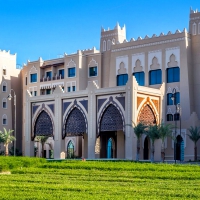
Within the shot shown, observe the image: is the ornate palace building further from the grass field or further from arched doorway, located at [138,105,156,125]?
the grass field

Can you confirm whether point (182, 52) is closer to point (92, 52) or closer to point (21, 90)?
point (92, 52)

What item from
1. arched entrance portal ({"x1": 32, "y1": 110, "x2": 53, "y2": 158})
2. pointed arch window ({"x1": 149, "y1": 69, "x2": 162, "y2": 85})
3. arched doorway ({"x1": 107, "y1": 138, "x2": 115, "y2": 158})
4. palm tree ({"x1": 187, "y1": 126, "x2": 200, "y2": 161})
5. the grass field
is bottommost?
the grass field

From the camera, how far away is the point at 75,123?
46969 mm

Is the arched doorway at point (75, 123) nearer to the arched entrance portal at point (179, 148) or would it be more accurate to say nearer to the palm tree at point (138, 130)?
the palm tree at point (138, 130)

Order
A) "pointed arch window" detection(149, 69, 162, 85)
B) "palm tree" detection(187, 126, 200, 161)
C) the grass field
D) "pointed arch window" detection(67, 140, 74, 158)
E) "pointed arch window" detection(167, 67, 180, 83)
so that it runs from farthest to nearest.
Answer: "pointed arch window" detection(67, 140, 74, 158)
"pointed arch window" detection(149, 69, 162, 85)
"pointed arch window" detection(167, 67, 180, 83)
"palm tree" detection(187, 126, 200, 161)
the grass field

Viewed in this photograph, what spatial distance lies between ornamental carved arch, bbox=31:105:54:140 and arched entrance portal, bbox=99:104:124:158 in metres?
5.57

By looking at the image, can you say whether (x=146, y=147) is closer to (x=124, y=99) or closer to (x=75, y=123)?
(x=124, y=99)

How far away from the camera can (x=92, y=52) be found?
184 ft

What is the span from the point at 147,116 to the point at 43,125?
1217cm

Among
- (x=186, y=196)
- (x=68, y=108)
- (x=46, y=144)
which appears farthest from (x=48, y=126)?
(x=186, y=196)

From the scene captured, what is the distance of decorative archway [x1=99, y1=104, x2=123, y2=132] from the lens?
43.5 meters

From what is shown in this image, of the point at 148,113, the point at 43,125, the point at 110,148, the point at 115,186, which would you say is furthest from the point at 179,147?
the point at 115,186

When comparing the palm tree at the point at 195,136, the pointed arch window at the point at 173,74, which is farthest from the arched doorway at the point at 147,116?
the pointed arch window at the point at 173,74

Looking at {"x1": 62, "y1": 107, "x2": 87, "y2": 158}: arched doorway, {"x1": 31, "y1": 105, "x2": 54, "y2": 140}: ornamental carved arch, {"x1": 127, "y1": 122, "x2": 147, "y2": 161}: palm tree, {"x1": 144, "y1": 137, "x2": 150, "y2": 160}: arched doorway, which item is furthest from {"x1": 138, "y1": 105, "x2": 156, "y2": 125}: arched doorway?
{"x1": 31, "y1": 105, "x2": 54, "y2": 140}: ornamental carved arch
